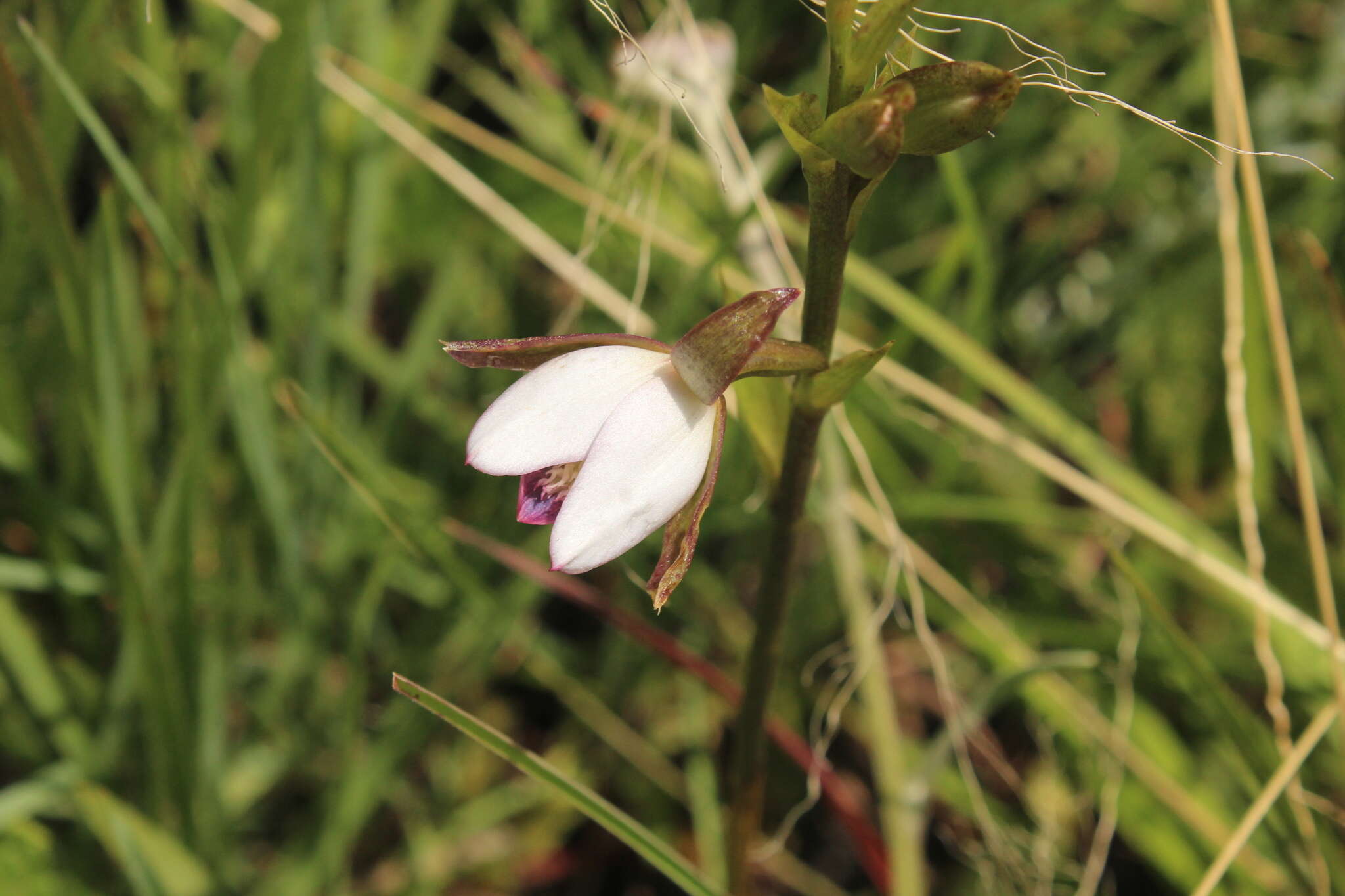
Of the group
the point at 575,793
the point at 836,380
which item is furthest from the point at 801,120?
the point at 575,793

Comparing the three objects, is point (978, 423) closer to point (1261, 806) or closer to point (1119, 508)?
point (1119, 508)

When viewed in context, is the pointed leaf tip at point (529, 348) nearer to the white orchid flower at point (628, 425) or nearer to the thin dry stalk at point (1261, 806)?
the white orchid flower at point (628, 425)

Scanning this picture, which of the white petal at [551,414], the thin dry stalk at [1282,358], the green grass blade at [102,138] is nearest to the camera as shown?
the white petal at [551,414]

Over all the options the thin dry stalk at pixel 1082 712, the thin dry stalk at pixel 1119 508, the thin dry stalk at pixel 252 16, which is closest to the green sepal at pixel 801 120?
the thin dry stalk at pixel 1119 508

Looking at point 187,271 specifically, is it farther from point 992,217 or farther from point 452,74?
point 992,217

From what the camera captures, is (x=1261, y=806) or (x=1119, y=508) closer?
(x=1261, y=806)

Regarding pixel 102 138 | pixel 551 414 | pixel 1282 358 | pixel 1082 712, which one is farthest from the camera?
pixel 1082 712

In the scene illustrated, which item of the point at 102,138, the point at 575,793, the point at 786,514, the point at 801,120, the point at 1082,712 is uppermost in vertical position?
the point at 801,120
